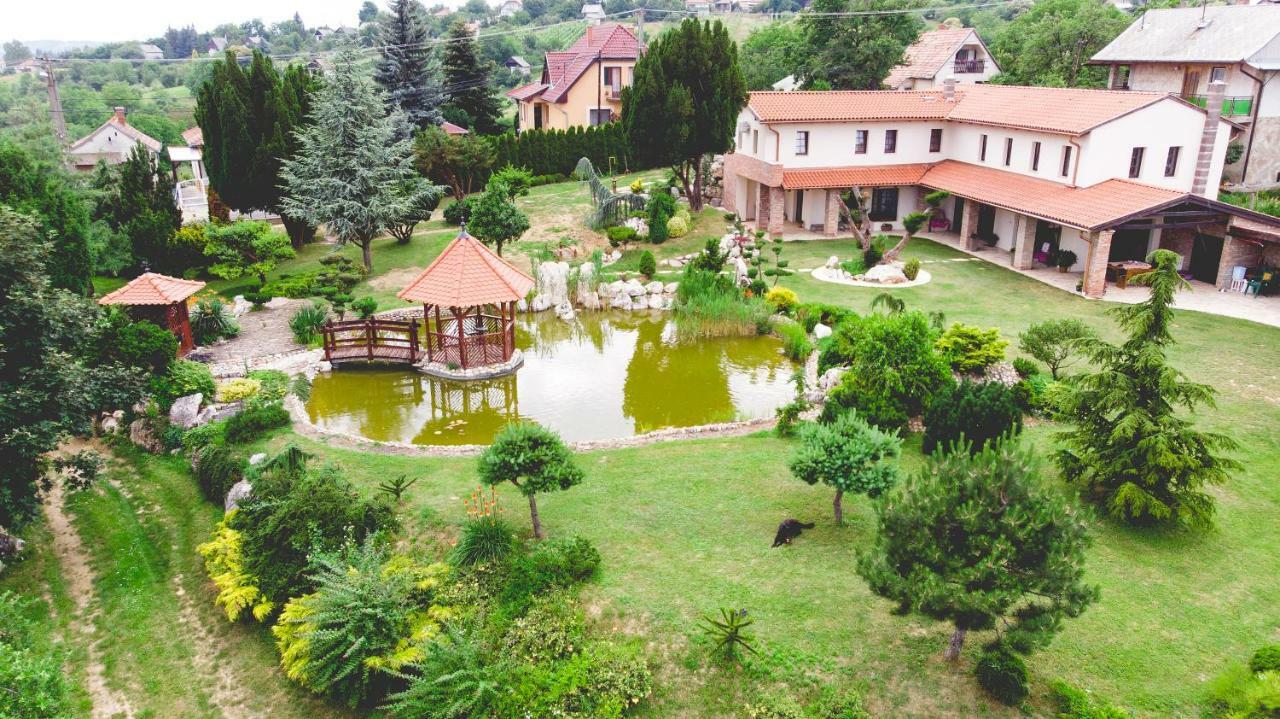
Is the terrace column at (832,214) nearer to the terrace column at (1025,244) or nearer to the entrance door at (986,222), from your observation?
the entrance door at (986,222)

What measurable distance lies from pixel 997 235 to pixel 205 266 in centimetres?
2910

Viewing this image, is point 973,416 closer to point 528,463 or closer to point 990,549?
point 990,549

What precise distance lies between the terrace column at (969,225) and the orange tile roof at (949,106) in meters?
3.14

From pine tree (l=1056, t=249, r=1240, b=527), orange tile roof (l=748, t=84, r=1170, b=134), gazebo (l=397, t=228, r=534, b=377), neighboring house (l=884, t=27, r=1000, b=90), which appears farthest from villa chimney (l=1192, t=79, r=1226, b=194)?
neighboring house (l=884, t=27, r=1000, b=90)

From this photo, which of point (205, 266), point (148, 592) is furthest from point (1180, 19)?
point (148, 592)

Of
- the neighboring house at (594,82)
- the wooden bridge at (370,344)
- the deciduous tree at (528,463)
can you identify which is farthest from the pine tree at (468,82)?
the deciduous tree at (528,463)

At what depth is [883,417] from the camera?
15508mm

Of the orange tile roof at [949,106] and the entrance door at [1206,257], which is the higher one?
the orange tile roof at [949,106]

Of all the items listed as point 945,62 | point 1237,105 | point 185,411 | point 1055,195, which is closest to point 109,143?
point 185,411

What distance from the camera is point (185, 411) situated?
17219mm

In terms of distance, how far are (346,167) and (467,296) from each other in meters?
11.9

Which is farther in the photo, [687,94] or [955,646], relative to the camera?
[687,94]

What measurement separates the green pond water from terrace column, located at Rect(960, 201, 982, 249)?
12668 mm

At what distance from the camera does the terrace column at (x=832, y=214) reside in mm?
33438
